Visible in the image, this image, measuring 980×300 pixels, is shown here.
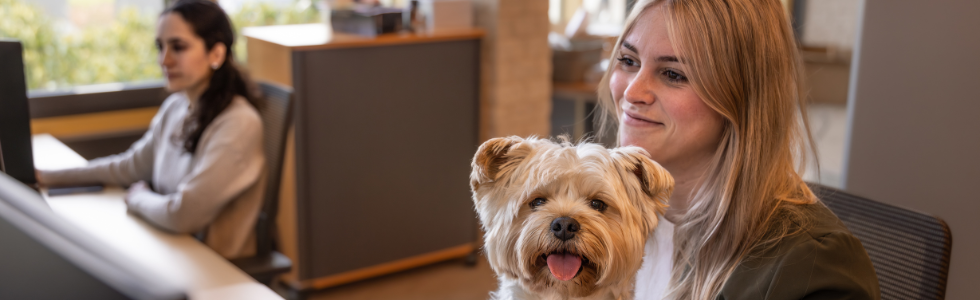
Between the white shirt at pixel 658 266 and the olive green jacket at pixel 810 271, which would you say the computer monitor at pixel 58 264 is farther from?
the white shirt at pixel 658 266

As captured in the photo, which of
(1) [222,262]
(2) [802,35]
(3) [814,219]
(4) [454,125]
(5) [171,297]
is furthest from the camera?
(2) [802,35]

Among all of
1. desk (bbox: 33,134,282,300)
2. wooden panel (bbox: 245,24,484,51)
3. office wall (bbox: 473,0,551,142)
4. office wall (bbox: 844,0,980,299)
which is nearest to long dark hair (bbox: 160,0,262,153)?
desk (bbox: 33,134,282,300)

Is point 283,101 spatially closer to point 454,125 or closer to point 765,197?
point 454,125

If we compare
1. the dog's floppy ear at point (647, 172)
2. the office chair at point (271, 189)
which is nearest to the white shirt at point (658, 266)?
the dog's floppy ear at point (647, 172)

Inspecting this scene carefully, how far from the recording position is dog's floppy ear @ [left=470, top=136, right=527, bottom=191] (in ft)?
3.05

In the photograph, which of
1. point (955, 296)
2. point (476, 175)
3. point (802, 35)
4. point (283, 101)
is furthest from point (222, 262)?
point (802, 35)

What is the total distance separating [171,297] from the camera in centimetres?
45

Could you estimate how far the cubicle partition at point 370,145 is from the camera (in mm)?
2893

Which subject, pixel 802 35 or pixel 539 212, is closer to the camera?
pixel 539 212

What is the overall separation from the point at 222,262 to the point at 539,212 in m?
0.92

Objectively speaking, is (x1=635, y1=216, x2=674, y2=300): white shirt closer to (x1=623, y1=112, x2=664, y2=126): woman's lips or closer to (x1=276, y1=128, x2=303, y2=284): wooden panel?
(x1=623, y1=112, x2=664, y2=126): woman's lips

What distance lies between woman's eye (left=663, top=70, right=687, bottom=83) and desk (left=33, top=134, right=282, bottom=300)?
2.59ft

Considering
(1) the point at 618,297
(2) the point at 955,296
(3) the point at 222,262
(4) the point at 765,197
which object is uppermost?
(4) the point at 765,197

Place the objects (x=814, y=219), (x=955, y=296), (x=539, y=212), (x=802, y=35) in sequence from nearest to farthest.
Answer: (x=539, y=212), (x=814, y=219), (x=955, y=296), (x=802, y=35)
